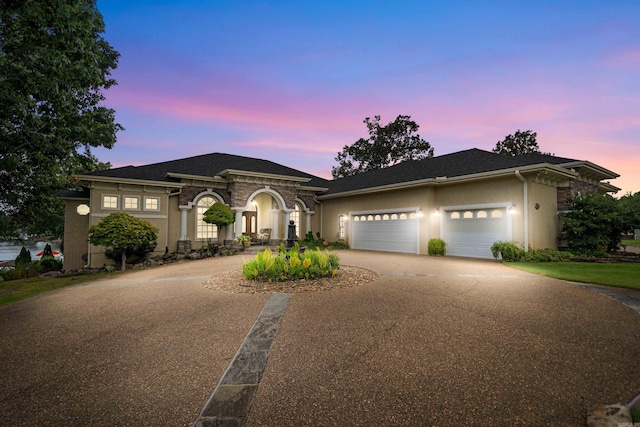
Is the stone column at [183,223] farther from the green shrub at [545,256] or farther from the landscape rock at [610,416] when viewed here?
the green shrub at [545,256]

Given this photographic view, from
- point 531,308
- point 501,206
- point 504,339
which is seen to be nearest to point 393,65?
point 501,206

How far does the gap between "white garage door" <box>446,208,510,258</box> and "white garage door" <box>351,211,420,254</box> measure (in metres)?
1.65

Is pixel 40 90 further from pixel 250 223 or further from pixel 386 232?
pixel 386 232

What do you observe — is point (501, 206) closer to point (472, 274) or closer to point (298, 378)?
point (472, 274)

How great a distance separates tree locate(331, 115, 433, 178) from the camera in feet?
108

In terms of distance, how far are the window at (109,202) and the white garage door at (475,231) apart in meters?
15.7

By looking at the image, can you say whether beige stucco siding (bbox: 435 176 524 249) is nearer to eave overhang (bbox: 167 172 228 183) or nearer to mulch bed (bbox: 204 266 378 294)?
mulch bed (bbox: 204 266 378 294)

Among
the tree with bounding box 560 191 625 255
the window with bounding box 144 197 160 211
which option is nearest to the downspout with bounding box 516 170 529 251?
the tree with bounding box 560 191 625 255

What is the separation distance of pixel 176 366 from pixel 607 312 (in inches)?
256

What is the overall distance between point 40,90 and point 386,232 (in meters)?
14.1

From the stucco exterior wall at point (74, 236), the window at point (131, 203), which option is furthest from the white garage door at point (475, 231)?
the stucco exterior wall at point (74, 236)

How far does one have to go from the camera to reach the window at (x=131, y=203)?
1248 centimetres

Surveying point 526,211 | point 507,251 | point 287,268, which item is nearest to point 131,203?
point 287,268

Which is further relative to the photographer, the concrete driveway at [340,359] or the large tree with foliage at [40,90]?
the large tree with foliage at [40,90]
